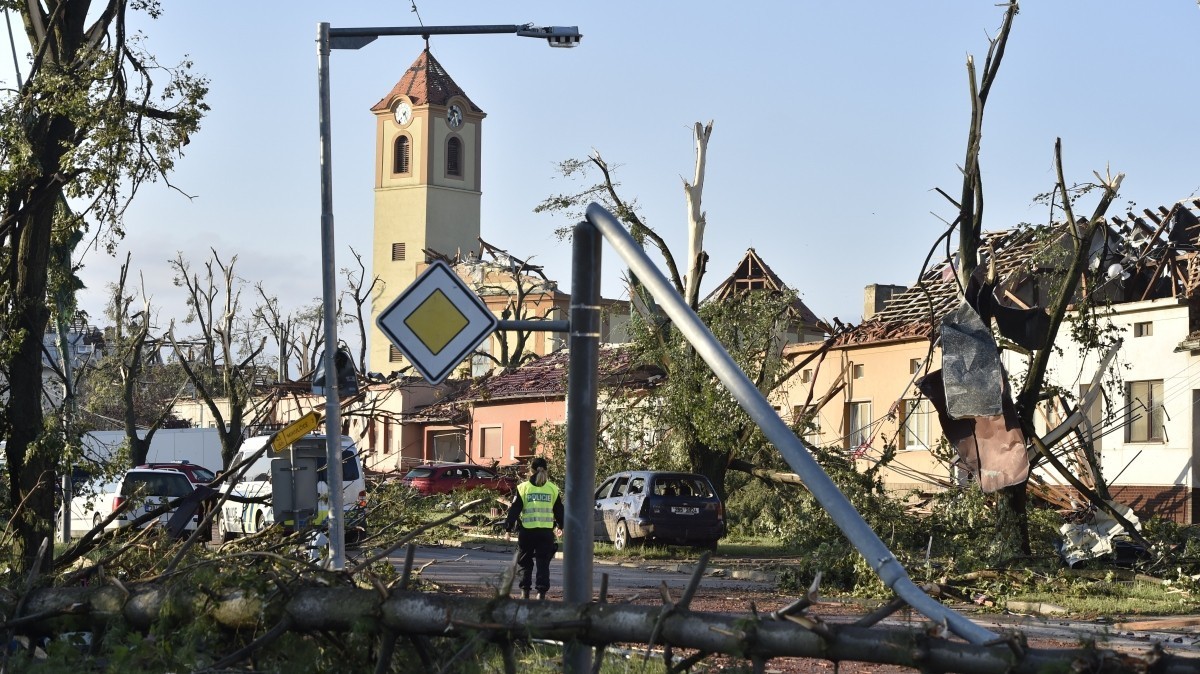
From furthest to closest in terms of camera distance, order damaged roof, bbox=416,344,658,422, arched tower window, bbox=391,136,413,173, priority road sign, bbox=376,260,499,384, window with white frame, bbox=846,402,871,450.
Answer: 1. arched tower window, bbox=391,136,413,173
2. damaged roof, bbox=416,344,658,422
3. window with white frame, bbox=846,402,871,450
4. priority road sign, bbox=376,260,499,384

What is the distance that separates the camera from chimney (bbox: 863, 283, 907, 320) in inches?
1761

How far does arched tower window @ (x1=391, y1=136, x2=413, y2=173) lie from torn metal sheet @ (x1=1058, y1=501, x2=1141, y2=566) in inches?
2531

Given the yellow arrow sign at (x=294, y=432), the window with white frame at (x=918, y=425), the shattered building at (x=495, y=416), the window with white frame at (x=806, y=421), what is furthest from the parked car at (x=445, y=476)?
the yellow arrow sign at (x=294, y=432)

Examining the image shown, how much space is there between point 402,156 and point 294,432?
70128 millimetres

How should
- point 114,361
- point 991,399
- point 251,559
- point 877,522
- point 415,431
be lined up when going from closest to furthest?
point 251,559
point 991,399
point 877,522
point 114,361
point 415,431

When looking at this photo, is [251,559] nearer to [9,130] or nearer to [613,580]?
[9,130]

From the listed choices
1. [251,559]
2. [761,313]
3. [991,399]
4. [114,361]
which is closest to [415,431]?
[114,361]

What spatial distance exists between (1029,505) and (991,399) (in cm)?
627

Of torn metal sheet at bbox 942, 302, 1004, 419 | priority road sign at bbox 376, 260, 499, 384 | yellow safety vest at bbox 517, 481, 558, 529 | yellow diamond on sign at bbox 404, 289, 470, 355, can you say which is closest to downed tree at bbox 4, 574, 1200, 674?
priority road sign at bbox 376, 260, 499, 384

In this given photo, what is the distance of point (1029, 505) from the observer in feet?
80.2

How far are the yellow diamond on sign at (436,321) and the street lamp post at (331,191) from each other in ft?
20.5

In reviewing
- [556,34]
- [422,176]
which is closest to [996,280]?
[556,34]

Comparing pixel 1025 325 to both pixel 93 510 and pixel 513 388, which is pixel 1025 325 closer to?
pixel 93 510

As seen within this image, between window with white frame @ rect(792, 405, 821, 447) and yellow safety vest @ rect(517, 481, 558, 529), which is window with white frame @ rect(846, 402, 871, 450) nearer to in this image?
window with white frame @ rect(792, 405, 821, 447)
